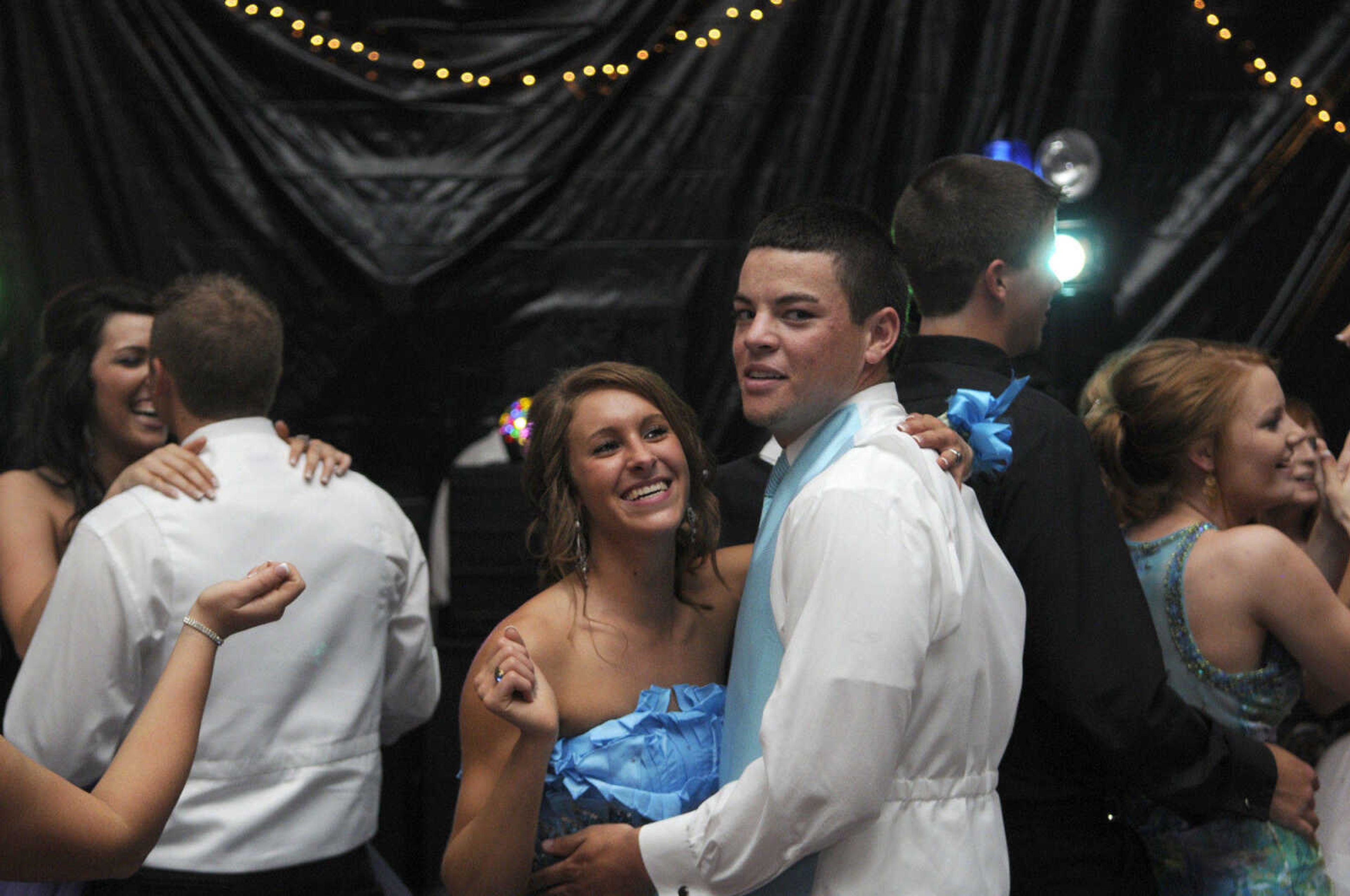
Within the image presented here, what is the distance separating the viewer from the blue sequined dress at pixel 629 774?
1953 mm

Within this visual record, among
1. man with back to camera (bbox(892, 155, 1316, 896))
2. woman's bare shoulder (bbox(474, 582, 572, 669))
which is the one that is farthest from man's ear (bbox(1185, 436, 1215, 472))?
woman's bare shoulder (bbox(474, 582, 572, 669))

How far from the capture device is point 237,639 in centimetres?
226

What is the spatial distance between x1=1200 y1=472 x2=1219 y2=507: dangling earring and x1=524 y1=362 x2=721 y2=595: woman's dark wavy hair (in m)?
0.95

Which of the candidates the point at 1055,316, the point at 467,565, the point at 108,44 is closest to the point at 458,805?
the point at 467,565

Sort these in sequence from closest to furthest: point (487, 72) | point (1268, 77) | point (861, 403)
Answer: point (861, 403) → point (1268, 77) → point (487, 72)

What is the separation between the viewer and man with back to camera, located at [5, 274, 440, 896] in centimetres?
217

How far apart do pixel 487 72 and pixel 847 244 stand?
9.39ft

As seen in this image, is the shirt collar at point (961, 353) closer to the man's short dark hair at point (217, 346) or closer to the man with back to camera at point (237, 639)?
the man with back to camera at point (237, 639)

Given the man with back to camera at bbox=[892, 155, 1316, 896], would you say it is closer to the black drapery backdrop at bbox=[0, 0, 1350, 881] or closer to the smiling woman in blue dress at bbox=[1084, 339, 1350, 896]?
the smiling woman in blue dress at bbox=[1084, 339, 1350, 896]

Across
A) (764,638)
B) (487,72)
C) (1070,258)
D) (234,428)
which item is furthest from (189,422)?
(1070,258)

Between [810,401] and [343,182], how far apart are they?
304 centimetres

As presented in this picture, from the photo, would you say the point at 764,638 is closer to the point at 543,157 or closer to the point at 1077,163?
the point at 1077,163

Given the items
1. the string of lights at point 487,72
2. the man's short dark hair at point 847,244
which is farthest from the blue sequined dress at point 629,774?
the string of lights at point 487,72

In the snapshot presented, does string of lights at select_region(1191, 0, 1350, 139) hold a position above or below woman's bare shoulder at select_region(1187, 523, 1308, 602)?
above
